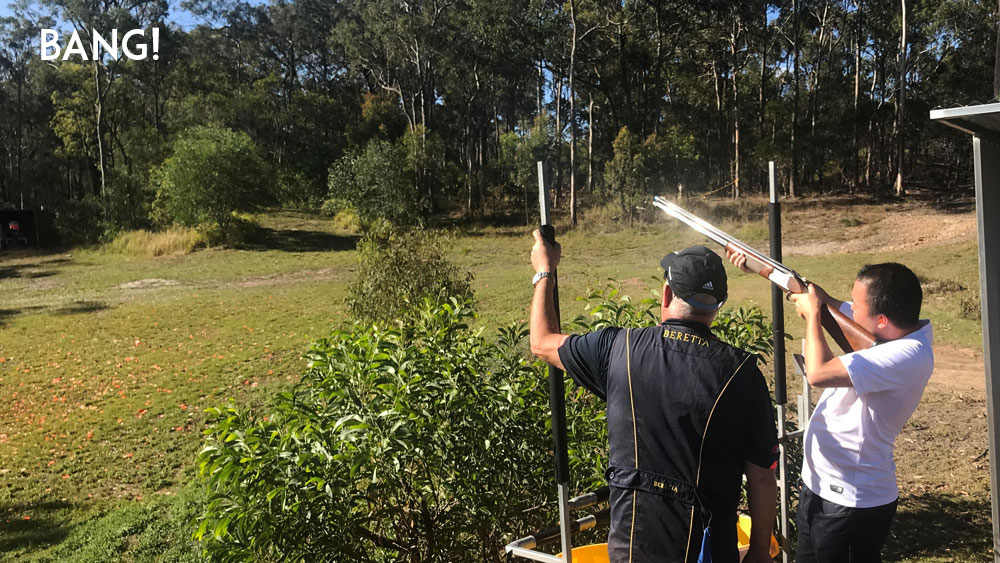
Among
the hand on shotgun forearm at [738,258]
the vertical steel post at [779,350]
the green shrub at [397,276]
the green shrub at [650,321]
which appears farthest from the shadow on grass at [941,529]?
the green shrub at [397,276]

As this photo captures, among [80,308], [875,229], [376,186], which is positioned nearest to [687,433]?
[80,308]

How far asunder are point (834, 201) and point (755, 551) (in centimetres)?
3128

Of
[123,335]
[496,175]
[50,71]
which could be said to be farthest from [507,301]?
[50,71]

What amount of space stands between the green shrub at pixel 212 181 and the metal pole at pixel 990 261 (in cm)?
2982

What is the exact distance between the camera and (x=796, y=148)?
33.8 meters

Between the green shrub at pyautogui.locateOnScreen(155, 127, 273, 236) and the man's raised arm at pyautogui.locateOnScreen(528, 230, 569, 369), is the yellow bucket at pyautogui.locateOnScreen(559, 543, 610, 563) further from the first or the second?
the green shrub at pyautogui.locateOnScreen(155, 127, 273, 236)

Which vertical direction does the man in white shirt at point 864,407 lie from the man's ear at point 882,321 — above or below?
below

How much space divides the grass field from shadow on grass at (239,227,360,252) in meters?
0.33

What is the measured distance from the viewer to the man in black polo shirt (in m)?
1.98

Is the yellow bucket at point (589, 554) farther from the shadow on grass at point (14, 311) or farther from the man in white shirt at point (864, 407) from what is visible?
the shadow on grass at point (14, 311)

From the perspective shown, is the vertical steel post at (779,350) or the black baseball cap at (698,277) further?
the vertical steel post at (779,350)

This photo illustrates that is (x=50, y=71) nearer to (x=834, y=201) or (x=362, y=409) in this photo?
(x=834, y=201)

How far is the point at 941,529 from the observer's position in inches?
194

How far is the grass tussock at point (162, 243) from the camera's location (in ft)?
92.4
